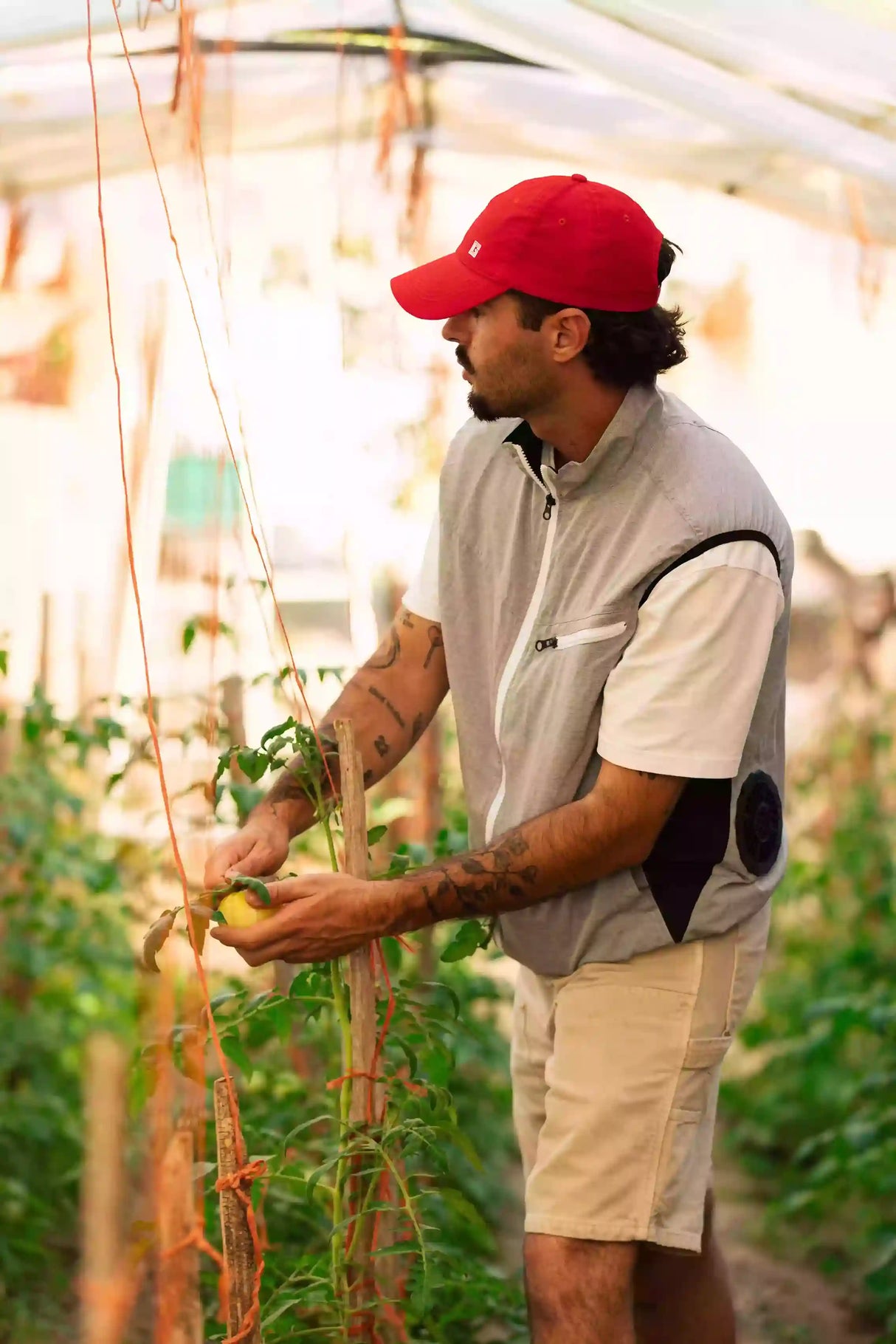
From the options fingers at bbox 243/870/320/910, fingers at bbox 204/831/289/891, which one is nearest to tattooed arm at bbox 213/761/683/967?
fingers at bbox 243/870/320/910

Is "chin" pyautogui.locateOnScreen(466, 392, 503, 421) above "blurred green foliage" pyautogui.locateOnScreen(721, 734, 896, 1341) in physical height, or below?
above

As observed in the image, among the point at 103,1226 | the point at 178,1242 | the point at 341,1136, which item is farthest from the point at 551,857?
the point at 103,1226

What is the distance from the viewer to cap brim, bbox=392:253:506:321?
1.94 meters

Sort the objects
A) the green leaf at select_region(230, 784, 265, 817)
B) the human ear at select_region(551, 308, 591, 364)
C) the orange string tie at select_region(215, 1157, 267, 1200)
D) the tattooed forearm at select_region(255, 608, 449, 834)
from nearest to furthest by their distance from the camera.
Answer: the orange string tie at select_region(215, 1157, 267, 1200) < the human ear at select_region(551, 308, 591, 364) < the tattooed forearm at select_region(255, 608, 449, 834) < the green leaf at select_region(230, 784, 265, 817)

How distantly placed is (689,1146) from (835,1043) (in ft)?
5.03

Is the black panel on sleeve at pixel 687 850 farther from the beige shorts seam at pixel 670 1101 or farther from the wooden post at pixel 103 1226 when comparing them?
the wooden post at pixel 103 1226

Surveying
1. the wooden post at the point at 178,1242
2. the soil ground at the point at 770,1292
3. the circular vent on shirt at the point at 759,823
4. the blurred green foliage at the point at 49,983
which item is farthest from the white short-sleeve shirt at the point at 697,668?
the soil ground at the point at 770,1292

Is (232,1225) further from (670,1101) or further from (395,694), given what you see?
(395,694)

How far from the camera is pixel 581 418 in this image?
1.99 metres

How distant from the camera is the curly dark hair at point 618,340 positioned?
6.41 ft

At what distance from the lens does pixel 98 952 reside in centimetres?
329

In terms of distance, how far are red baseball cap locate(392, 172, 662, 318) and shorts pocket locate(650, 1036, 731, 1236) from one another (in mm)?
989

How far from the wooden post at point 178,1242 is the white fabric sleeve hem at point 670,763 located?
78 cm

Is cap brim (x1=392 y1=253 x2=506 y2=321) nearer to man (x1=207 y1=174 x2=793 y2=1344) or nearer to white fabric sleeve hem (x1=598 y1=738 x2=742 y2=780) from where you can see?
man (x1=207 y1=174 x2=793 y2=1344)
